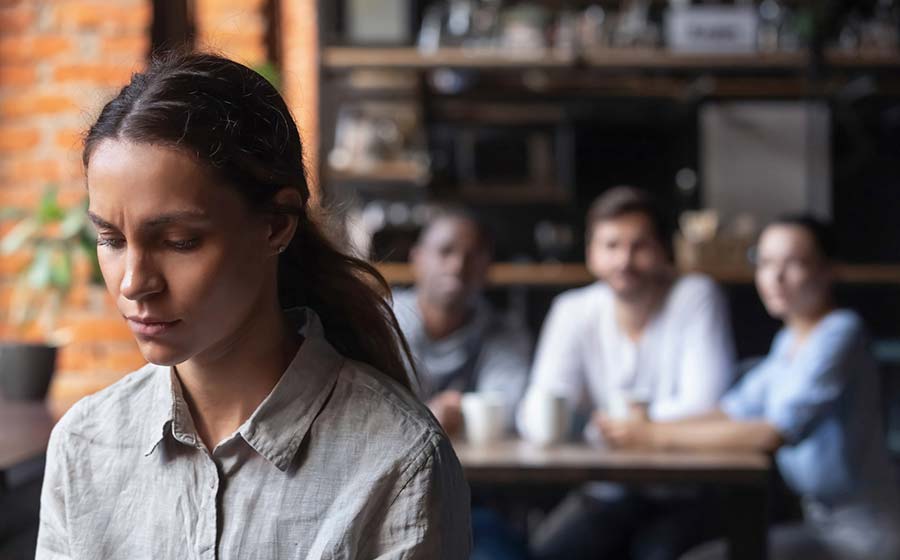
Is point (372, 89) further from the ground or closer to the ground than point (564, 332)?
further from the ground

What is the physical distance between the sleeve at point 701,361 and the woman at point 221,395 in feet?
6.32

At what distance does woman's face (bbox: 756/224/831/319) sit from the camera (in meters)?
2.72

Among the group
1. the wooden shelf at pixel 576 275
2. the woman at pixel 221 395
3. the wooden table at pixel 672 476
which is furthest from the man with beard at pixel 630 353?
the woman at pixel 221 395

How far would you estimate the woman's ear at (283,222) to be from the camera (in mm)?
1010

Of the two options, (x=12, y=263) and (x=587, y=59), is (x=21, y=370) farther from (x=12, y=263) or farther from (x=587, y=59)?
(x=587, y=59)

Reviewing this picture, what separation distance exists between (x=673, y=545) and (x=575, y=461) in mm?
582

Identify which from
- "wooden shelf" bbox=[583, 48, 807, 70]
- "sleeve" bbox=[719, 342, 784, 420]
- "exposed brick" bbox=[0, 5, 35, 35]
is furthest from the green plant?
"wooden shelf" bbox=[583, 48, 807, 70]

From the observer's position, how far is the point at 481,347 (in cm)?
297

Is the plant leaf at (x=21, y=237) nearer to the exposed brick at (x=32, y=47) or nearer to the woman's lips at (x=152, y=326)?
the exposed brick at (x=32, y=47)

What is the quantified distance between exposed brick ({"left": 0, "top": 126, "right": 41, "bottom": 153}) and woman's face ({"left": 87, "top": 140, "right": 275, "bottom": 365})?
2759 millimetres

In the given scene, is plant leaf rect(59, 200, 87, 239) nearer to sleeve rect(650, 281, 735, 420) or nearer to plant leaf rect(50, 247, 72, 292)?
plant leaf rect(50, 247, 72, 292)

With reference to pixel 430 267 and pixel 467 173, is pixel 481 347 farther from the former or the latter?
pixel 467 173

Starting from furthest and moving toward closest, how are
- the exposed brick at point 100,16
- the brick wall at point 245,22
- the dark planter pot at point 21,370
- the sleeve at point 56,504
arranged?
the brick wall at point 245,22 → the exposed brick at point 100,16 → the dark planter pot at point 21,370 → the sleeve at point 56,504

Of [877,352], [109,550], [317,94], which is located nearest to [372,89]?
[317,94]
